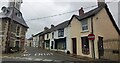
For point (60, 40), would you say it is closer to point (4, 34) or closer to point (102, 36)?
point (4, 34)

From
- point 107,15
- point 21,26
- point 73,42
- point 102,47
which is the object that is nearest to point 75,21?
point 73,42

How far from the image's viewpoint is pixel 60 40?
3600cm

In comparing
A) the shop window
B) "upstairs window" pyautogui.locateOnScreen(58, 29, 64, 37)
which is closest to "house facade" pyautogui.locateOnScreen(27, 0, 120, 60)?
the shop window

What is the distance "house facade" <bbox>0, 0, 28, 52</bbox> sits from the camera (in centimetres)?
2918

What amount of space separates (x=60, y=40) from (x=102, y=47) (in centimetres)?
1594

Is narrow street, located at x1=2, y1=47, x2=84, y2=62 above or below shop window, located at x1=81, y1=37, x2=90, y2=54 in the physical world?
below

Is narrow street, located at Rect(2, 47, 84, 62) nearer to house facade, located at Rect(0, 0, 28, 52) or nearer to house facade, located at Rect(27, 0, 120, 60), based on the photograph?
house facade, located at Rect(27, 0, 120, 60)

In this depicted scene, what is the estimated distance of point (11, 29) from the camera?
3012 cm

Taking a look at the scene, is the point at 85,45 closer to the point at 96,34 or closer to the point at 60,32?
the point at 96,34

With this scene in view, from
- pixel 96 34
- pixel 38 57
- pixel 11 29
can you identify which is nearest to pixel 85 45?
pixel 96 34

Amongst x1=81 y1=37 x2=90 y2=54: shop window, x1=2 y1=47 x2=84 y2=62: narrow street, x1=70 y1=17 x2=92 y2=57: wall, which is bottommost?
x1=2 y1=47 x2=84 y2=62: narrow street

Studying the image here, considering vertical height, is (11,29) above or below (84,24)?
below

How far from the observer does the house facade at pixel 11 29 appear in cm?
2918

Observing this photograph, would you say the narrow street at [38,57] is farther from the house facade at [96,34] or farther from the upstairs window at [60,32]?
the upstairs window at [60,32]
